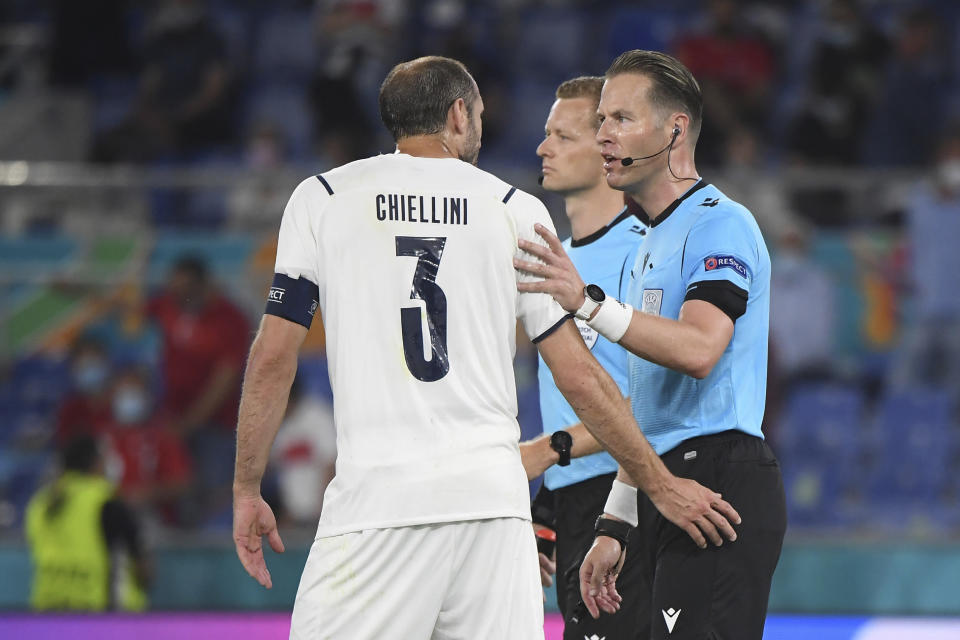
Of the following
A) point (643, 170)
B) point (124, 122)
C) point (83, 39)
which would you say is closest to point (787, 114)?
point (124, 122)

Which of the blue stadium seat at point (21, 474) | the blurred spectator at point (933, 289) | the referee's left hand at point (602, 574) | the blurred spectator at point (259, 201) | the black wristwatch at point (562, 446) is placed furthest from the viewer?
the blurred spectator at point (259, 201)

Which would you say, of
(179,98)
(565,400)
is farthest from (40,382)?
(565,400)

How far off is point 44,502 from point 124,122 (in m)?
4.79

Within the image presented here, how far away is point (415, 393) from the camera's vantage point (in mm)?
3635

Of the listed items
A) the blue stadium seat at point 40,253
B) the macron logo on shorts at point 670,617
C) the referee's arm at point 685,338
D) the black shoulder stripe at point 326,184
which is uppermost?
the blue stadium seat at point 40,253

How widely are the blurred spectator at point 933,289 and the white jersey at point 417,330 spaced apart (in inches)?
242

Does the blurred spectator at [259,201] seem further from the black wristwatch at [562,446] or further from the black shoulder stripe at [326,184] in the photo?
the black shoulder stripe at [326,184]

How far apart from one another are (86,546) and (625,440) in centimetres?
568

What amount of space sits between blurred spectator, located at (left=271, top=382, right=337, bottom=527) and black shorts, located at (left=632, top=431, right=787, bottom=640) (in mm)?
5419

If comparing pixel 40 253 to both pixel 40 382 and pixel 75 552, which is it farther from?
pixel 75 552

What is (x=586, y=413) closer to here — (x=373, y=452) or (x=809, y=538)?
(x=373, y=452)

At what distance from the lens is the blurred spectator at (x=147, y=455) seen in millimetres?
9227

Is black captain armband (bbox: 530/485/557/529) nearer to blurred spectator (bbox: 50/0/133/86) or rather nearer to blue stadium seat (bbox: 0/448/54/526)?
blue stadium seat (bbox: 0/448/54/526)

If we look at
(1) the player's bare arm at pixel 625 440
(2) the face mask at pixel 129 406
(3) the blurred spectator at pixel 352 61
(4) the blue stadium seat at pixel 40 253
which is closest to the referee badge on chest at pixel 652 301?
(1) the player's bare arm at pixel 625 440
